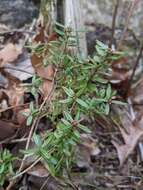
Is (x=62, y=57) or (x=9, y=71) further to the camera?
(x=9, y=71)

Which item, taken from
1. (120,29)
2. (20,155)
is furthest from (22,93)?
(120,29)

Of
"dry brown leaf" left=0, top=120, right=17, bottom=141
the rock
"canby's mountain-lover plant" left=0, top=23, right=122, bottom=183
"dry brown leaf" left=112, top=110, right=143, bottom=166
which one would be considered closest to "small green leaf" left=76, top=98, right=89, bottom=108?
"canby's mountain-lover plant" left=0, top=23, right=122, bottom=183

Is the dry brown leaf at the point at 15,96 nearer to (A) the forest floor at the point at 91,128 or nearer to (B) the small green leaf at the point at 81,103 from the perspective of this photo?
(A) the forest floor at the point at 91,128

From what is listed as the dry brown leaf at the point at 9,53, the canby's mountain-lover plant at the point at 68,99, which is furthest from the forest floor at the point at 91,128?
the canby's mountain-lover plant at the point at 68,99

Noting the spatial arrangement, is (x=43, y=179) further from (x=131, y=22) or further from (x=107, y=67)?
(x=131, y=22)

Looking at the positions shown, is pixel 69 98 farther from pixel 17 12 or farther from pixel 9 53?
pixel 17 12
